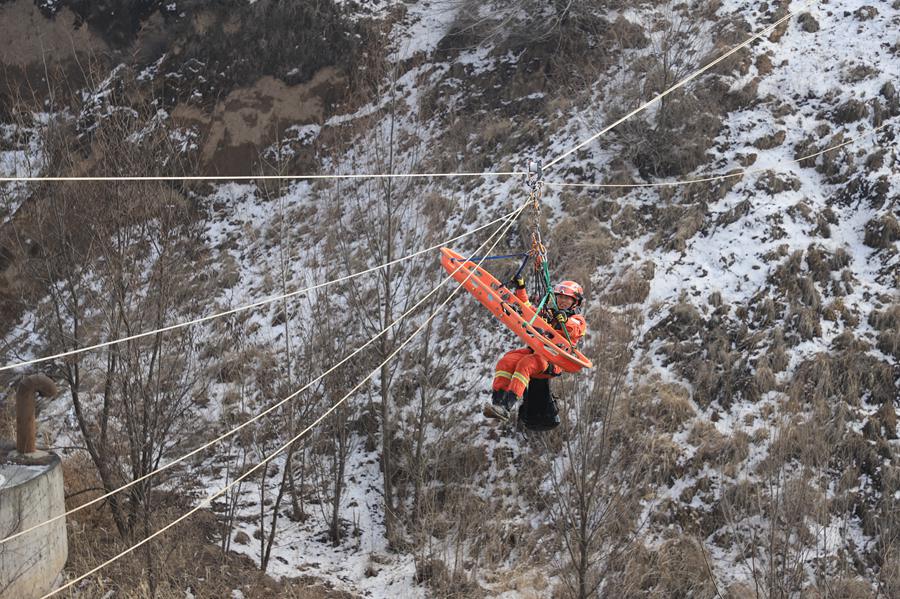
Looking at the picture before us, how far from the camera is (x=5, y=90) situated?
95.9ft

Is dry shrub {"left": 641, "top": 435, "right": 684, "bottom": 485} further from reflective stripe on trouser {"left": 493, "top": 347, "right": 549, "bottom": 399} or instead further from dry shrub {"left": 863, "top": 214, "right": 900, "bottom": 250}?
reflective stripe on trouser {"left": 493, "top": 347, "right": 549, "bottom": 399}

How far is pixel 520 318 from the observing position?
8.98 meters

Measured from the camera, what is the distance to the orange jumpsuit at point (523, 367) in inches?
346

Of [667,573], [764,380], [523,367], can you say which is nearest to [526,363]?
[523,367]

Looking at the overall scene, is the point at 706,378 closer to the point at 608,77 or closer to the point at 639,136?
the point at 639,136

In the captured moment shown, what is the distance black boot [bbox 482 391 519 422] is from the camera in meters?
8.76

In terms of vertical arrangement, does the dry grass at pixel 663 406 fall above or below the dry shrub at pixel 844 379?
below

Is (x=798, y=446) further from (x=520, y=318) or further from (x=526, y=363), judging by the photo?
(x=520, y=318)

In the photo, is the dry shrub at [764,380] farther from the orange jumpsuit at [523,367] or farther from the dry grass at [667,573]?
the orange jumpsuit at [523,367]

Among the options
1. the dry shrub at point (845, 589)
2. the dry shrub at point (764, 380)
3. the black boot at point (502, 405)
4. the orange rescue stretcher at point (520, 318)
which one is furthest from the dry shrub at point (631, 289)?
the black boot at point (502, 405)

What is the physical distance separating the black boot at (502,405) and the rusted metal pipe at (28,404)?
864 centimetres

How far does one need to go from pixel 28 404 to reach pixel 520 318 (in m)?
9.39

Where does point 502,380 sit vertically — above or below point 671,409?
above

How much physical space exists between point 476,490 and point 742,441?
5052 mm
